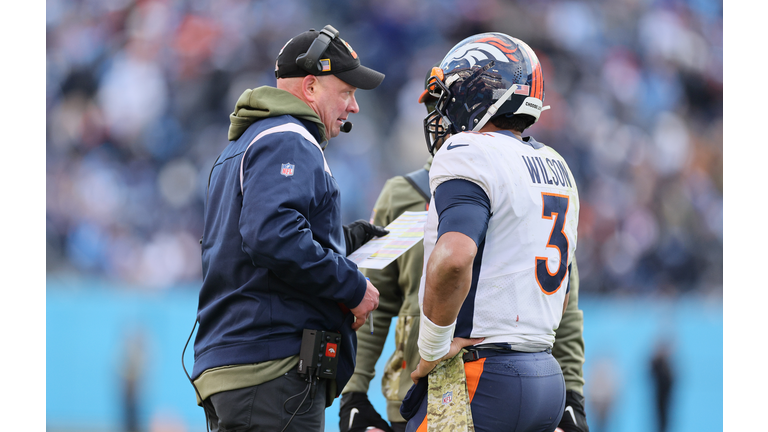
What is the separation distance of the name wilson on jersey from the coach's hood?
0.88m

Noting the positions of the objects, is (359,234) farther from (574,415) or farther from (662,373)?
(662,373)

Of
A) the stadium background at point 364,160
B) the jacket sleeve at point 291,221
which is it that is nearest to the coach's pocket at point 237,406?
the jacket sleeve at point 291,221

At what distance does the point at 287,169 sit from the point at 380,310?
3.75 feet

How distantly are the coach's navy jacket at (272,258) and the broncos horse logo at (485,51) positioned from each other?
60cm

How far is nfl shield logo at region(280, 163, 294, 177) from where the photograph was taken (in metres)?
2.12

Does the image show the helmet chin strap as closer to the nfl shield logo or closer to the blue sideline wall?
the nfl shield logo

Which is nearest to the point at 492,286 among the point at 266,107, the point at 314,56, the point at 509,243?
the point at 509,243

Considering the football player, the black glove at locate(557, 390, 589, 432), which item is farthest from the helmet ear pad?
the black glove at locate(557, 390, 589, 432)

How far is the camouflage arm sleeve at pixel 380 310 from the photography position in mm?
2975

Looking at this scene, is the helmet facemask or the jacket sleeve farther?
the helmet facemask

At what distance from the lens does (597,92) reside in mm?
6938

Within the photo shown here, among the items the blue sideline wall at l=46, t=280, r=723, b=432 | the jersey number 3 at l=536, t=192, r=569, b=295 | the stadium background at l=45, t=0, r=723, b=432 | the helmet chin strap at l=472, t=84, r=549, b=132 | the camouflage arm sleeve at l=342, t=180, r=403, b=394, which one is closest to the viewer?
the jersey number 3 at l=536, t=192, r=569, b=295

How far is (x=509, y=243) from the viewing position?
1.82 m

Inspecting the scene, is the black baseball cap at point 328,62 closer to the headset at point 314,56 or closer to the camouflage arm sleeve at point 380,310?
the headset at point 314,56
